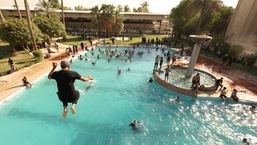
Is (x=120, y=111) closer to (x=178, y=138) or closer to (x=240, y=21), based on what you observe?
(x=178, y=138)

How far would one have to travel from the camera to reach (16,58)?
2448 cm

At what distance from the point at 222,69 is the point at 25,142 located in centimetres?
2372

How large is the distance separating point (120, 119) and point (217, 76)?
46.2ft

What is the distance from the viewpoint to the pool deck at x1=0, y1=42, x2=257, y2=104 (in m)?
15.6

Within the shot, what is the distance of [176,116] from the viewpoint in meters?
13.3

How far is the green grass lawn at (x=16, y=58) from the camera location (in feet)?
68.4

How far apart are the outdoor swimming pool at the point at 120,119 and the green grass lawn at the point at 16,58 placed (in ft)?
18.7

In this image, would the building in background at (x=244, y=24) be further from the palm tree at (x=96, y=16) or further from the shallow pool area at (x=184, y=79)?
the palm tree at (x=96, y=16)

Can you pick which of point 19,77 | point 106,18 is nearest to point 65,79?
point 19,77

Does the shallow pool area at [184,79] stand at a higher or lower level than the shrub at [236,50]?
lower

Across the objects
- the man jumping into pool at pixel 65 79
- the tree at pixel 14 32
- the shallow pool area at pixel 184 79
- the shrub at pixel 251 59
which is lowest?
the shallow pool area at pixel 184 79

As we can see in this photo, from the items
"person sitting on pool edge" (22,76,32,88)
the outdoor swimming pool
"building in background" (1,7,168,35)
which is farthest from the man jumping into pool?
"building in background" (1,7,168,35)

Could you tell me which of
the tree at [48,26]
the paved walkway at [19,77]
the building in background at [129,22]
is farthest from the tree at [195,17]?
the paved walkway at [19,77]

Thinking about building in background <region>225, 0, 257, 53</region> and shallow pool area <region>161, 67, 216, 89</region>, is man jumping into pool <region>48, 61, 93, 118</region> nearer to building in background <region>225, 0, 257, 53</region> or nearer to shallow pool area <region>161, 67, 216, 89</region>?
shallow pool area <region>161, 67, 216, 89</region>
